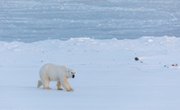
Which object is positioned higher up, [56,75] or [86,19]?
[86,19]

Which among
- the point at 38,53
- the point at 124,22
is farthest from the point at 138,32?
the point at 38,53

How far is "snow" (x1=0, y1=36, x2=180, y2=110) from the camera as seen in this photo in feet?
22.1

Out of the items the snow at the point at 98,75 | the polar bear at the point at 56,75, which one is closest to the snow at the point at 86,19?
the snow at the point at 98,75

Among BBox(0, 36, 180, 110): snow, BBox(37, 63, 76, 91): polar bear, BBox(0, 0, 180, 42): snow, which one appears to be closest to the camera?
A: BBox(0, 36, 180, 110): snow

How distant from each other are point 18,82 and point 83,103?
2.45 meters

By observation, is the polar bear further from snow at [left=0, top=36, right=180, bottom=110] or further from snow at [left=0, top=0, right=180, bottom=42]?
snow at [left=0, top=0, right=180, bottom=42]

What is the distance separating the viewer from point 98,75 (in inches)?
388

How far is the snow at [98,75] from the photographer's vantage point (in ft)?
22.1

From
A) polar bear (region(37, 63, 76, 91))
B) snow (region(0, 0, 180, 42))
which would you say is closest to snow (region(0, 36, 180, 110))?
polar bear (region(37, 63, 76, 91))

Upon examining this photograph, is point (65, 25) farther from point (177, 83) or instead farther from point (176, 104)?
point (176, 104)

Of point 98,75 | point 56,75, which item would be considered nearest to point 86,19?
point 98,75

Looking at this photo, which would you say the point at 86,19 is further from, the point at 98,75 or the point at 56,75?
the point at 56,75

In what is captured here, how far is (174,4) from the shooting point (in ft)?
113

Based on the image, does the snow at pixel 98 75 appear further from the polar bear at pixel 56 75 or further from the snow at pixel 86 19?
the snow at pixel 86 19
